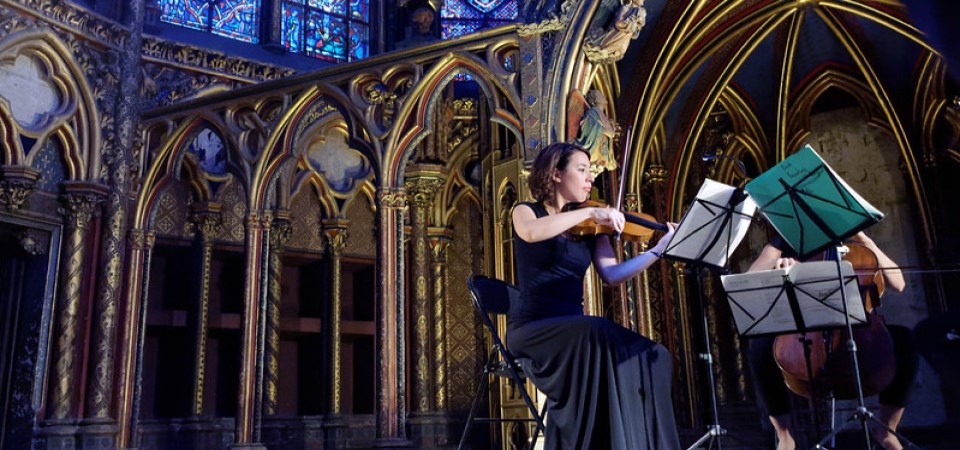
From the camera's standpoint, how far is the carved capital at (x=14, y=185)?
8.16 m

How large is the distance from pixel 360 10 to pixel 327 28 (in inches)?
29.9

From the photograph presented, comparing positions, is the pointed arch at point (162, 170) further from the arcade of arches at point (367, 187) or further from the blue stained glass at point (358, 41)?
the blue stained glass at point (358, 41)

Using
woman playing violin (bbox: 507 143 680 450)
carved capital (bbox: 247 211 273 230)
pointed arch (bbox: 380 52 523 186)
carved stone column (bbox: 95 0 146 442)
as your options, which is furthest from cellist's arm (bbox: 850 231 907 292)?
carved stone column (bbox: 95 0 146 442)

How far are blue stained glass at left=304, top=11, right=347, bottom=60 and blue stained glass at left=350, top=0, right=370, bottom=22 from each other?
28cm

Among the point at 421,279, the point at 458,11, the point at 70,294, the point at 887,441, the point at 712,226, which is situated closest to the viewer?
the point at 712,226

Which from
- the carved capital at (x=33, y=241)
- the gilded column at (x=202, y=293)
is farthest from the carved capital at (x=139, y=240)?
the gilded column at (x=202, y=293)

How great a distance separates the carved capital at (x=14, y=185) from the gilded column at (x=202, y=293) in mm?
2630

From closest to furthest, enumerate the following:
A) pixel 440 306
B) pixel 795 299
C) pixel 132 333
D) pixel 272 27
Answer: pixel 795 299
pixel 132 333
pixel 272 27
pixel 440 306

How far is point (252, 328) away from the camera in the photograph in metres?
8.38

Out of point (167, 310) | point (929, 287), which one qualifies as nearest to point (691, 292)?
point (929, 287)

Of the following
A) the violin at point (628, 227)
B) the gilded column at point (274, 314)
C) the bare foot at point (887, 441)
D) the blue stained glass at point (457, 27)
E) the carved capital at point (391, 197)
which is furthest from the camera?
the blue stained glass at point (457, 27)

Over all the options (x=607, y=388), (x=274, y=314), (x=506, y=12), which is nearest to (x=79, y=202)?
(x=274, y=314)

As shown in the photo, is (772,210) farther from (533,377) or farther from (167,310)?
(167,310)

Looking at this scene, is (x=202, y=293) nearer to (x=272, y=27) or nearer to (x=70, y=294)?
(x=70, y=294)
